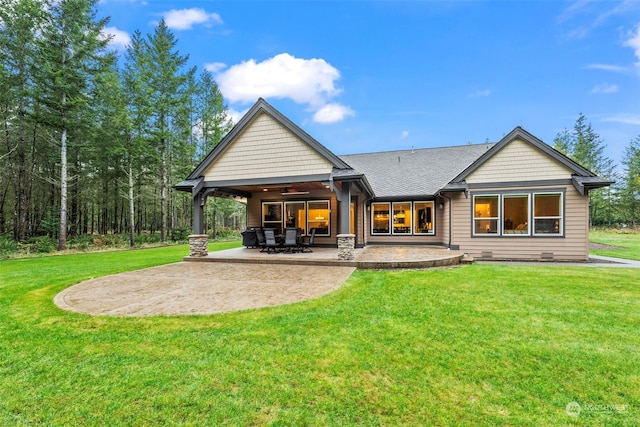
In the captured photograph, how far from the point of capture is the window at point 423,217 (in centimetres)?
1341

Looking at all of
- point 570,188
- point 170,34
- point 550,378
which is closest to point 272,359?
point 550,378

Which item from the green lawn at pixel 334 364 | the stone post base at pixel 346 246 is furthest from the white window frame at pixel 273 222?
the green lawn at pixel 334 364

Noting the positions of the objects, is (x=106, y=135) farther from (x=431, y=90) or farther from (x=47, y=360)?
(x=431, y=90)

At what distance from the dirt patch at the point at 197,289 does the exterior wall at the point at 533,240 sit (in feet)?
18.8

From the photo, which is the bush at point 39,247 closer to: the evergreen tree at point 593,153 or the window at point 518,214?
the window at point 518,214

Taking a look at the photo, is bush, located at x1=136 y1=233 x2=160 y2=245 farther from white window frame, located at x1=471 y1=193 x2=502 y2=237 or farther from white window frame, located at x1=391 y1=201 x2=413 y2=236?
white window frame, located at x1=471 y1=193 x2=502 y2=237

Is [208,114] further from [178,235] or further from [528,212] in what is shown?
[528,212]

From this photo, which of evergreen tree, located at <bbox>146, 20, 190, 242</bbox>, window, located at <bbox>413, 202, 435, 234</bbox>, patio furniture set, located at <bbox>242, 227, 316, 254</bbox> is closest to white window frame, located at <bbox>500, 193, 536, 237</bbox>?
window, located at <bbox>413, 202, 435, 234</bbox>

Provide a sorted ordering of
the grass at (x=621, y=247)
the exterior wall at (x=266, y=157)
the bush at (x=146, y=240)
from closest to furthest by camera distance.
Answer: the exterior wall at (x=266, y=157) → the grass at (x=621, y=247) → the bush at (x=146, y=240)

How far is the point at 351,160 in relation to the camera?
60.3 ft

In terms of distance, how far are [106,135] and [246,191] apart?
12093 mm

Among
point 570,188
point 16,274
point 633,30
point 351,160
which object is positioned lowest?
point 16,274

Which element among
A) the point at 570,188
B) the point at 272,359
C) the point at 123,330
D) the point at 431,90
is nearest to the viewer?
the point at 272,359

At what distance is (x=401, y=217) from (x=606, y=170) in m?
41.0
